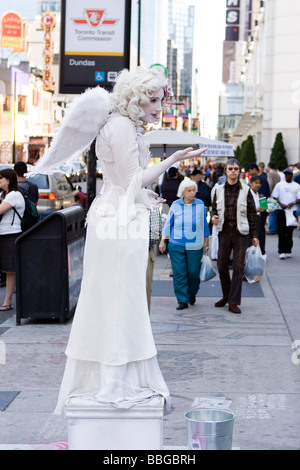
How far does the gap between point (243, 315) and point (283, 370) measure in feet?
9.38

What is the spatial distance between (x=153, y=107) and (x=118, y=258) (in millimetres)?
888

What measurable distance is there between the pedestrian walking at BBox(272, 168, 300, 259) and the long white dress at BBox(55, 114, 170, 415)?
11655mm

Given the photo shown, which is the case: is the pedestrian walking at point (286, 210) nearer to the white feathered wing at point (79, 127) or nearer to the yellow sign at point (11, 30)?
the white feathered wing at point (79, 127)

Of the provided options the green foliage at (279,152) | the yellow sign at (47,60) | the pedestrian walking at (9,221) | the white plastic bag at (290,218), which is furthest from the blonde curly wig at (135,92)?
the yellow sign at (47,60)

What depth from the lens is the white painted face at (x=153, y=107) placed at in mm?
4637

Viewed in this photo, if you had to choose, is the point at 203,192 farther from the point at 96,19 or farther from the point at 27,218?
the point at 27,218

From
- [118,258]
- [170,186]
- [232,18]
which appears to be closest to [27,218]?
[118,258]

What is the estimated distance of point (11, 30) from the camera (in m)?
88.2

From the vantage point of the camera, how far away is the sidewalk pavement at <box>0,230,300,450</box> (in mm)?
5406

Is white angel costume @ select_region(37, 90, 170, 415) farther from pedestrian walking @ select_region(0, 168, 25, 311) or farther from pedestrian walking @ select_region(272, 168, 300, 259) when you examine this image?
pedestrian walking @ select_region(272, 168, 300, 259)

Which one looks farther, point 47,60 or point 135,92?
point 47,60

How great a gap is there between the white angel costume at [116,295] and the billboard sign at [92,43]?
29.1ft

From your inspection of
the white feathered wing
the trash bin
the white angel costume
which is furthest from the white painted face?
the trash bin
